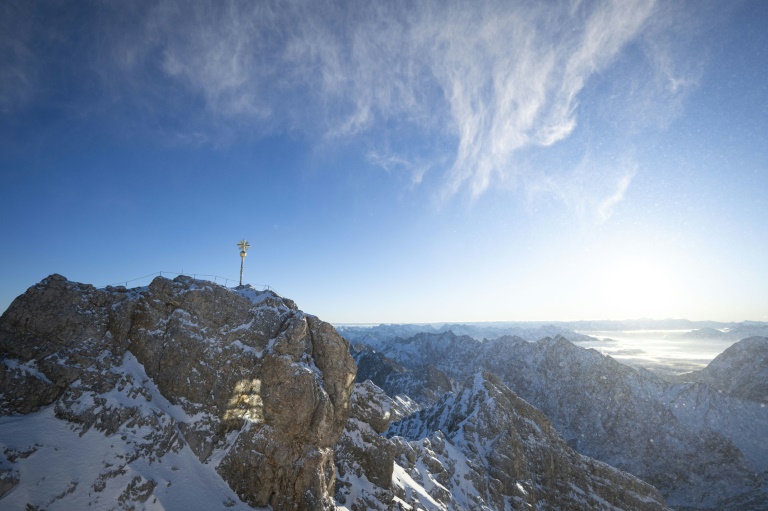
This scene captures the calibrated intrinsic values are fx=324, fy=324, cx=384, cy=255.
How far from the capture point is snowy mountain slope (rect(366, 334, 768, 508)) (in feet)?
384

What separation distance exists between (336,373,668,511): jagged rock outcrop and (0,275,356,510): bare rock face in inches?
389

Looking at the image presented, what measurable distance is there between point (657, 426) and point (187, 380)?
181900mm

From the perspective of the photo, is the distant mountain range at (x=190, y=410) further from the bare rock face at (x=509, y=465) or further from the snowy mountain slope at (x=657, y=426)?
the snowy mountain slope at (x=657, y=426)

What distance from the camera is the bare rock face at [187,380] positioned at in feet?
99.0

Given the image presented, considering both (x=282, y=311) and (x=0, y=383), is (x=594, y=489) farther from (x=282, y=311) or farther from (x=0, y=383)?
(x=0, y=383)

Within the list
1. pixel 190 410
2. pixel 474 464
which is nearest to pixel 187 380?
pixel 190 410

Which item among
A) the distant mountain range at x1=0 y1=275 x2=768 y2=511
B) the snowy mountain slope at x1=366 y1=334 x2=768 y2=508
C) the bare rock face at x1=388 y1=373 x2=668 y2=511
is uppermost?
the distant mountain range at x1=0 y1=275 x2=768 y2=511

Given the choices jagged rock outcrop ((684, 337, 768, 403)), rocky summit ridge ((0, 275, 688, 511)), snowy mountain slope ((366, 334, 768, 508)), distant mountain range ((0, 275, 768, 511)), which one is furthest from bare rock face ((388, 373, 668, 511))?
jagged rock outcrop ((684, 337, 768, 403))

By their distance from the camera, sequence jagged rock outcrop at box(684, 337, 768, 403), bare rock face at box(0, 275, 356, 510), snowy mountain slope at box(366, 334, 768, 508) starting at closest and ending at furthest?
bare rock face at box(0, 275, 356, 510)
snowy mountain slope at box(366, 334, 768, 508)
jagged rock outcrop at box(684, 337, 768, 403)

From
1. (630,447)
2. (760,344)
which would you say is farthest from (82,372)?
(760,344)

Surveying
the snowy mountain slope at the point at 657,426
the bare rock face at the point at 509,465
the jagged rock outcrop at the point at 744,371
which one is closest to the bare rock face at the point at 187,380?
the bare rock face at the point at 509,465

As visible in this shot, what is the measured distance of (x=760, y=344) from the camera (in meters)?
153

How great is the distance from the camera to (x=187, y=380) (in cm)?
3506

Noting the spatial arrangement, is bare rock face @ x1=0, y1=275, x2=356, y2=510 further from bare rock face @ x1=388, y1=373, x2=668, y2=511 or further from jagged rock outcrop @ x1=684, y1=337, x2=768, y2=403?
jagged rock outcrop @ x1=684, y1=337, x2=768, y2=403
